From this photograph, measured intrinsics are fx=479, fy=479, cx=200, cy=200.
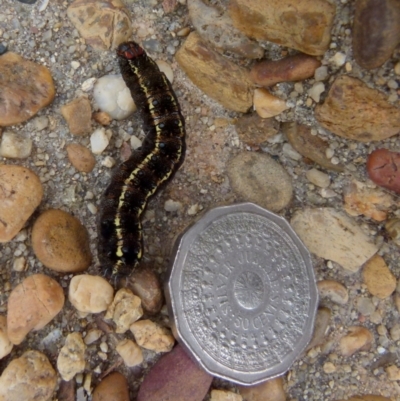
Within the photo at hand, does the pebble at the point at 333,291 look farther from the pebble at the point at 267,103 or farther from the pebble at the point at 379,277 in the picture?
the pebble at the point at 267,103

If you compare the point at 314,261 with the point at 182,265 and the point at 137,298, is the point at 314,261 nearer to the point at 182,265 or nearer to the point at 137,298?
the point at 182,265

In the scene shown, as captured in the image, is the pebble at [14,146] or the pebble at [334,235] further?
the pebble at [334,235]

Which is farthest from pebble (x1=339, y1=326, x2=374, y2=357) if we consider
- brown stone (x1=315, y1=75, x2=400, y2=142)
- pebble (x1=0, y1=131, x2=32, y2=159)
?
pebble (x1=0, y1=131, x2=32, y2=159)

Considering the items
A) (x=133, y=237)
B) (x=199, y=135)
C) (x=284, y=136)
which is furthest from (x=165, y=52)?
(x=133, y=237)

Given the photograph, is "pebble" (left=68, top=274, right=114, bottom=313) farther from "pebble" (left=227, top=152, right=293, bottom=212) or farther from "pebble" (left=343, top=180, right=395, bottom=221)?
"pebble" (left=343, top=180, right=395, bottom=221)

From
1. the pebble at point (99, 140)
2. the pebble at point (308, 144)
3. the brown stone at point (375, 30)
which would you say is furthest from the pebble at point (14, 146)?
the brown stone at point (375, 30)
